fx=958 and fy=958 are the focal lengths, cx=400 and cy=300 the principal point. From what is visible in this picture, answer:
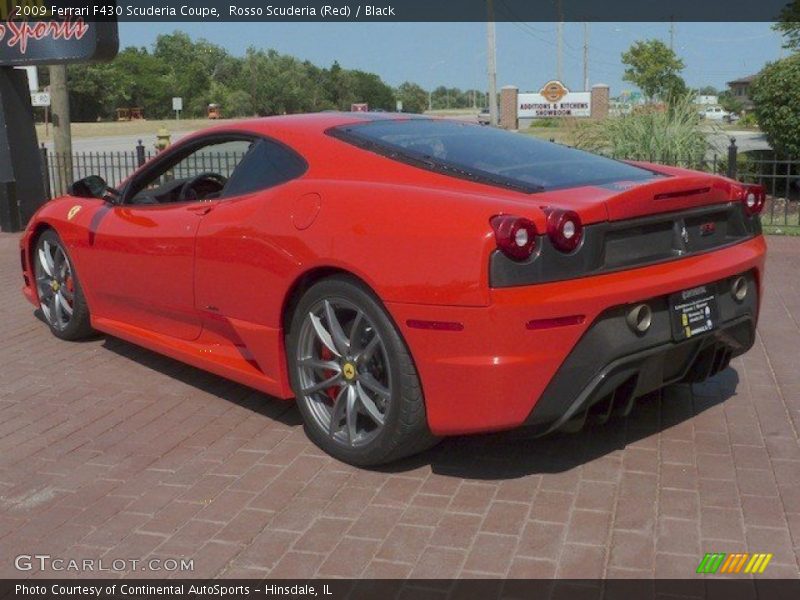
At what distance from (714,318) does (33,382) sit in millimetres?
3768

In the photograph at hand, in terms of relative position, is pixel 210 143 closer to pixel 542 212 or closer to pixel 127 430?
pixel 127 430

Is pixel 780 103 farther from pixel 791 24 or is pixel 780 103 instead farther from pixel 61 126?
pixel 61 126

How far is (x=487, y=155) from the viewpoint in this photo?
4340mm

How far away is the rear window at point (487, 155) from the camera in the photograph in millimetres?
4039

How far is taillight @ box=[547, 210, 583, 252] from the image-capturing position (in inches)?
137

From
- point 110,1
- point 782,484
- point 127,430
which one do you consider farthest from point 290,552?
point 110,1

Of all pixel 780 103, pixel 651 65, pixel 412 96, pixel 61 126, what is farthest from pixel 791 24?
→ pixel 412 96

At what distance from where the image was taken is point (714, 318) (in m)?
4.04

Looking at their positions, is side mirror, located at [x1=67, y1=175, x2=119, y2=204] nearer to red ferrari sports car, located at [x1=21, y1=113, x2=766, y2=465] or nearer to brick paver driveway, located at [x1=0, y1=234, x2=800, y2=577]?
red ferrari sports car, located at [x1=21, y1=113, x2=766, y2=465]

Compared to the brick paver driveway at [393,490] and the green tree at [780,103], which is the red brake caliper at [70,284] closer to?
the brick paver driveway at [393,490]

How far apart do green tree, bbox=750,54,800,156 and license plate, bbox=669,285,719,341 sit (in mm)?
11423

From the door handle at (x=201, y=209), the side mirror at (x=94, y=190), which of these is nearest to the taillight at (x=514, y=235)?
the door handle at (x=201, y=209)

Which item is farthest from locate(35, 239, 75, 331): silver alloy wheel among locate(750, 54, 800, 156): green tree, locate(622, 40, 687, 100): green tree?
locate(622, 40, 687, 100): green tree
